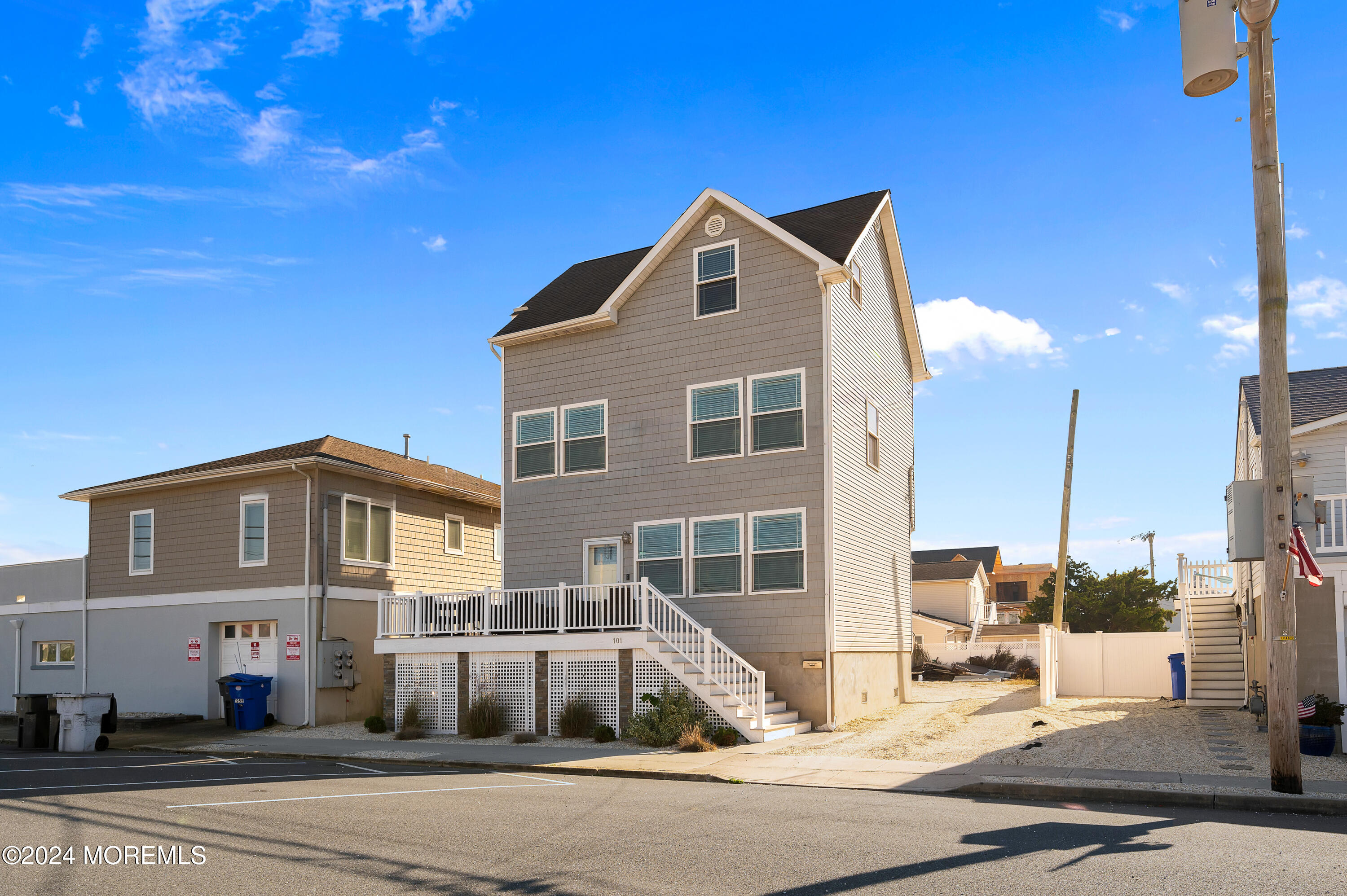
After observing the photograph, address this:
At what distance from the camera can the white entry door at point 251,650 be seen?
74.9 feet

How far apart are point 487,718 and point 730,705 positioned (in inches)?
190

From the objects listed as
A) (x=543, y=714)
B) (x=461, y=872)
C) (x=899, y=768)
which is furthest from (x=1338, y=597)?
(x=461, y=872)

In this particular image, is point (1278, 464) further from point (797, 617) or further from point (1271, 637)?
point (797, 617)

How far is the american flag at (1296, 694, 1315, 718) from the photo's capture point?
14602 mm

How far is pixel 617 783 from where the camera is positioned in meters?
13.1

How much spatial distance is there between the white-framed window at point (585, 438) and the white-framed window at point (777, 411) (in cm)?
338

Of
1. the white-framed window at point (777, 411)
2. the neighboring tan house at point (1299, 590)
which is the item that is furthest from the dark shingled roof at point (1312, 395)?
the white-framed window at point (777, 411)

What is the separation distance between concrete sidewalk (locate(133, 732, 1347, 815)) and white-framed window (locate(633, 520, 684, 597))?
409cm

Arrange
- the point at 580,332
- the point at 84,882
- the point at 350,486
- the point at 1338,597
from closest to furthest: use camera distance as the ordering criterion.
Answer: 1. the point at 84,882
2. the point at 1338,597
3. the point at 580,332
4. the point at 350,486

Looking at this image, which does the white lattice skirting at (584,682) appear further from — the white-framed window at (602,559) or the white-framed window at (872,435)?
the white-framed window at (872,435)

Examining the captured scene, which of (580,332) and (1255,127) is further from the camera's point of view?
(580,332)

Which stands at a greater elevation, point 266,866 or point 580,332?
point 580,332

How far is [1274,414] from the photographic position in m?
11.1

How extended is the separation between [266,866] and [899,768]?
8569 mm
